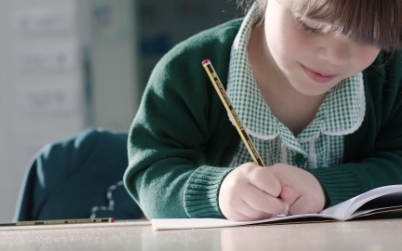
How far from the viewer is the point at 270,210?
63cm

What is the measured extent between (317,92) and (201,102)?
0.53 feet

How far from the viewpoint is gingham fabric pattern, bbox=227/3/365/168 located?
2.81ft

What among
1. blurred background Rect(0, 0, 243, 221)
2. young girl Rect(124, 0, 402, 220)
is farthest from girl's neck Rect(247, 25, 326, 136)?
blurred background Rect(0, 0, 243, 221)

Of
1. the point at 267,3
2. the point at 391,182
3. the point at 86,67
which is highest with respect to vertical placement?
the point at 86,67

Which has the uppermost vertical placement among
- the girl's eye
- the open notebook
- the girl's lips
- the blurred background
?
the blurred background

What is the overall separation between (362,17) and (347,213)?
218mm

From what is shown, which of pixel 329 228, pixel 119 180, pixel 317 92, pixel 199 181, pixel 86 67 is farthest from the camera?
pixel 86 67

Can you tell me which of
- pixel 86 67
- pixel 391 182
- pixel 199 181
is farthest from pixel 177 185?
pixel 86 67

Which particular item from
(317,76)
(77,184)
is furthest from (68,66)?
(317,76)

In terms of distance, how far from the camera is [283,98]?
901 millimetres

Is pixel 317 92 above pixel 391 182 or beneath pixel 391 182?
above

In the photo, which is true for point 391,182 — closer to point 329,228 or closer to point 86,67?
point 329,228

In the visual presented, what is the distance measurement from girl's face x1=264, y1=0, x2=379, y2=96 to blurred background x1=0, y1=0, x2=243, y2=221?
197 centimetres

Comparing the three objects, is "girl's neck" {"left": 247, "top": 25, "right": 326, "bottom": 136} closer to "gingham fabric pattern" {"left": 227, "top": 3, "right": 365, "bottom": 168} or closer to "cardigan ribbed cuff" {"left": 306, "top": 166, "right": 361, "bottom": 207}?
"gingham fabric pattern" {"left": 227, "top": 3, "right": 365, "bottom": 168}
